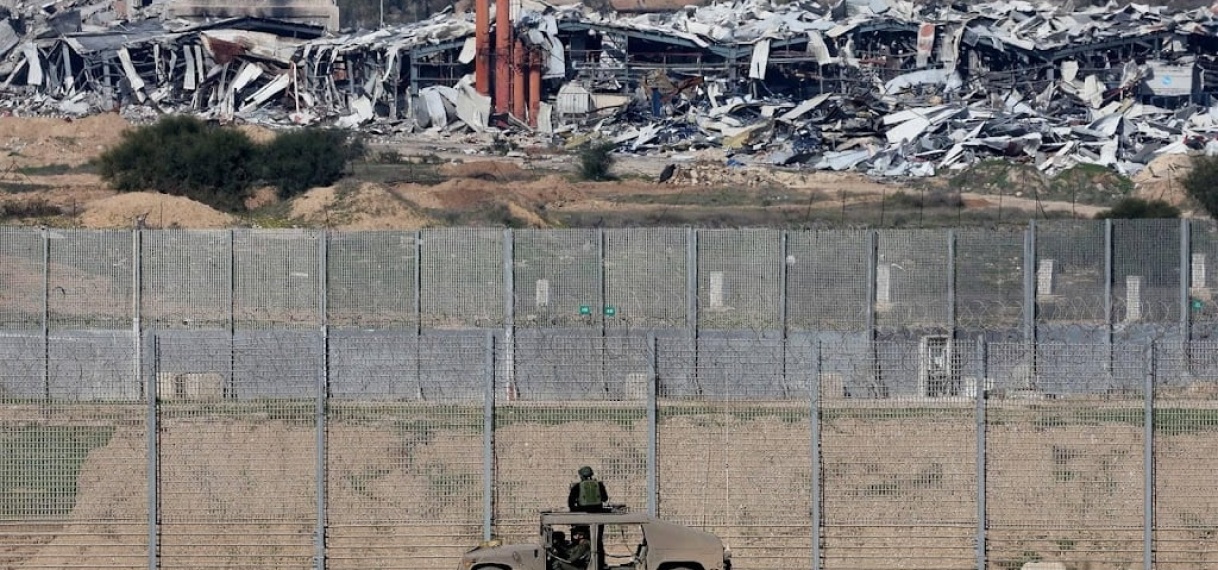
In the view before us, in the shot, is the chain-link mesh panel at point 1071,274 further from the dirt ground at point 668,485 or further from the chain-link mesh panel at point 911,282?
the dirt ground at point 668,485

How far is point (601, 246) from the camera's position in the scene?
2889 centimetres

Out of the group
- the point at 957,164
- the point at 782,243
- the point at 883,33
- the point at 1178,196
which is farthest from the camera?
the point at 883,33

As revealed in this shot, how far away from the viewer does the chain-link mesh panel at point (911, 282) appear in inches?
1141

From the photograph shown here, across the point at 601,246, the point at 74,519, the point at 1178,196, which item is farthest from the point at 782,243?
the point at 1178,196

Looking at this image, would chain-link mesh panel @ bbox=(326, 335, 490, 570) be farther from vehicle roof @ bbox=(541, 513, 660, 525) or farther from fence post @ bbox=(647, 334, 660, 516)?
vehicle roof @ bbox=(541, 513, 660, 525)

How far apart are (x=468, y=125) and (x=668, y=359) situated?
63.2m

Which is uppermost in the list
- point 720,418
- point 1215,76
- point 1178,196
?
point 1215,76

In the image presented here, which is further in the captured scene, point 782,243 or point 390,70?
point 390,70

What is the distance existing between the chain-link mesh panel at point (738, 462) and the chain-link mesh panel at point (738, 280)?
10.6m

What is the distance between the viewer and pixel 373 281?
28.8m

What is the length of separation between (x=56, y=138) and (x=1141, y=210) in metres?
38.4

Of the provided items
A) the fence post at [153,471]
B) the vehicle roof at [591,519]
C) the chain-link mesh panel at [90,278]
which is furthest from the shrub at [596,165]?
the vehicle roof at [591,519]

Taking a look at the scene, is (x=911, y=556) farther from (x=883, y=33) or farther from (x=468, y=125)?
(x=883, y=33)

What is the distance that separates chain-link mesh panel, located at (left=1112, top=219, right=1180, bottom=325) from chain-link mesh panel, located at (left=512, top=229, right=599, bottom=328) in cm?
689
